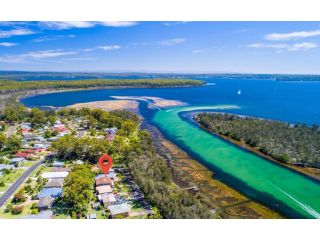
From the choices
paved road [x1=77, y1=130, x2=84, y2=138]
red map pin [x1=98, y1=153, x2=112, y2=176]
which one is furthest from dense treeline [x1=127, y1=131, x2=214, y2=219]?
paved road [x1=77, y1=130, x2=84, y2=138]

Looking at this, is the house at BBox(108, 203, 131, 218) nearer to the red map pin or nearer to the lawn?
the red map pin

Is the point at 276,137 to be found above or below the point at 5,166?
above

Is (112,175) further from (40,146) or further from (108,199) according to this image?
(40,146)

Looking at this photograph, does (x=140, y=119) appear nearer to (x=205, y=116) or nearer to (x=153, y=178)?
(x=205, y=116)

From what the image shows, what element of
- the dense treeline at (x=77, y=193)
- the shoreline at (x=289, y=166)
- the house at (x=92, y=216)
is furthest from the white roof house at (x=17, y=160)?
the shoreline at (x=289, y=166)

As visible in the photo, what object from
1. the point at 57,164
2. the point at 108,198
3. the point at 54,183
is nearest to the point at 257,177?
the point at 108,198

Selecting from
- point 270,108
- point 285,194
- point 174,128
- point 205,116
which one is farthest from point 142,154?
point 270,108

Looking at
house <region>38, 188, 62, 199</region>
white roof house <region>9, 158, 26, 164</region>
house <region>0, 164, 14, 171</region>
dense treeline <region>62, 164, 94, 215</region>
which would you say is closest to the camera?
dense treeline <region>62, 164, 94, 215</region>
